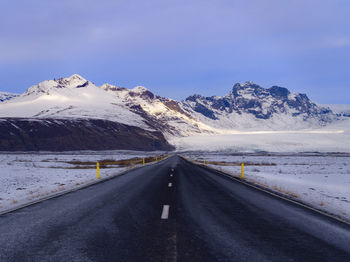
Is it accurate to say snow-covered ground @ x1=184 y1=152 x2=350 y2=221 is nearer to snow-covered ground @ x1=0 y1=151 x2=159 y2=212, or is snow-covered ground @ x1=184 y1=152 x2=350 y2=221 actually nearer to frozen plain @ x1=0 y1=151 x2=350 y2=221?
frozen plain @ x1=0 y1=151 x2=350 y2=221

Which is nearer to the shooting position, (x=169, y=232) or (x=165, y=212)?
(x=169, y=232)

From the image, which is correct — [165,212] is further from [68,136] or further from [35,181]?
[68,136]

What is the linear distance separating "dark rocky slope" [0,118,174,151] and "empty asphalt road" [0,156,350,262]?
13080 centimetres

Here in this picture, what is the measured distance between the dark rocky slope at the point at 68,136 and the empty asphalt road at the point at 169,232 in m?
131

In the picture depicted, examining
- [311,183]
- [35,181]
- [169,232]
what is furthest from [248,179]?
[169,232]

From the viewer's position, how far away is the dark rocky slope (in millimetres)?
132250

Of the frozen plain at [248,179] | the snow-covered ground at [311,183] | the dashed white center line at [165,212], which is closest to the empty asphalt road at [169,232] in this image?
the dashed white center line at [165,212]

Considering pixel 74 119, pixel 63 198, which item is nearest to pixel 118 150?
pixel 74 119

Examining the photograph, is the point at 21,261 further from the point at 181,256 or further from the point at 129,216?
the point at 129,216

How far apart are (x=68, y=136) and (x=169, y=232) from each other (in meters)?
146

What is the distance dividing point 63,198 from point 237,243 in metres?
8.44

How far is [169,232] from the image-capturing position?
727 centimetres

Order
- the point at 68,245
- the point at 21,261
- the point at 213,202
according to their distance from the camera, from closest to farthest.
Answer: the point at 21,261
the point at 68,245
the point at 213,202

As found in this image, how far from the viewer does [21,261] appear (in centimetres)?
532
